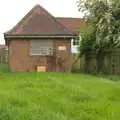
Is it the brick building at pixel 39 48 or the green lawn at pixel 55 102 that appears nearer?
the green lawn at pixel 55 102

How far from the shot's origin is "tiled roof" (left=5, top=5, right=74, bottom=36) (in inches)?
1513

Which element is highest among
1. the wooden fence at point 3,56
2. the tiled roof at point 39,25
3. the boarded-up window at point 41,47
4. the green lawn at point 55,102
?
A: the tiled roof at point 39,25

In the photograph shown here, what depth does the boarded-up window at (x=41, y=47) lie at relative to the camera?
1513 inches

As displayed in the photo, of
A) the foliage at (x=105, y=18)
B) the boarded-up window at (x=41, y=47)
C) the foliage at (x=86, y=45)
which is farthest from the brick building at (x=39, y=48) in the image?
the foliage at (x=105, y=18)

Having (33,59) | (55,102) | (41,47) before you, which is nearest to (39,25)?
(41,47)

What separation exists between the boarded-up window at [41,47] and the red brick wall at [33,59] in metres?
0.29

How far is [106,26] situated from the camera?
21.5m

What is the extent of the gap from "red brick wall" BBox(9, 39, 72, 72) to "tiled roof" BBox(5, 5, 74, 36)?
648 millimetres

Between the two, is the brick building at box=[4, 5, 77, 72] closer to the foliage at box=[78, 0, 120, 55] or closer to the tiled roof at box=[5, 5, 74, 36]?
the tiled roof at box=[5, 5, 74, 36]

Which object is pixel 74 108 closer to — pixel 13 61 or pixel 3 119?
pixel 3 119

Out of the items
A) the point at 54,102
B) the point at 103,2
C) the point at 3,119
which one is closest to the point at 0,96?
the point at 54,102

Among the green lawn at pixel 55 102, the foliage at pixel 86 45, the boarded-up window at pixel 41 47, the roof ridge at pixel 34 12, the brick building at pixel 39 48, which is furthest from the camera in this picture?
the foliage at pixel 86 45

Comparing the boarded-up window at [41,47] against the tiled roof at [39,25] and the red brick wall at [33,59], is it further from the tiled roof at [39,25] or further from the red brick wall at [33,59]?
the tiled roof at [39,25]

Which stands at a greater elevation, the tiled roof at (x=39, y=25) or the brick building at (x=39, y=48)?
the tiled roof at (x=39, y=25)
